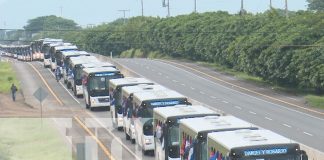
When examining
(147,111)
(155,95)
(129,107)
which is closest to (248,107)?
(129,107)

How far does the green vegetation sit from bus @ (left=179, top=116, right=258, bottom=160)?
33300 mm

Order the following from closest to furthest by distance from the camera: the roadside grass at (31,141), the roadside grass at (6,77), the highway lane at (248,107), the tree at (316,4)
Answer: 1. the roadside grass at (31,141)
2. the highway lane at (248,107)
3. the roadside grass at (6,77)
4. the tree at (316,4)

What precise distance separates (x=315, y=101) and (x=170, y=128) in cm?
3390

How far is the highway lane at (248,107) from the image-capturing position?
44975 mm

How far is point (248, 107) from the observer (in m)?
57.7

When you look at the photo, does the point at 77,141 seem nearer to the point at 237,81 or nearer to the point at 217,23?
the point at 237,81

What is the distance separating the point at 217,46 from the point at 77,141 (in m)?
58.4

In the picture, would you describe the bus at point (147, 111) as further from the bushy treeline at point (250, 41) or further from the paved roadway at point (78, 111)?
the bushy treeline at point (250, 41)

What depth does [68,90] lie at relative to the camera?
68.4 meters

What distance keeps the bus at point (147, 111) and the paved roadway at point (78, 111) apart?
0.74 m

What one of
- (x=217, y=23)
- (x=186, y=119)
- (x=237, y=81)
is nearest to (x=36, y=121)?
(x=186, y=119)

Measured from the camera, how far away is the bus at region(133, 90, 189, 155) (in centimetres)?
3350

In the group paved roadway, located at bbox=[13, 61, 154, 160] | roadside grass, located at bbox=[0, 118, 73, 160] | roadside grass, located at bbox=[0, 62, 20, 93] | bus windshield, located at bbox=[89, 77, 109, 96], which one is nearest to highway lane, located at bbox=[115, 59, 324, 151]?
bus windshield, located at bbox=[89, 77, 109, 96]

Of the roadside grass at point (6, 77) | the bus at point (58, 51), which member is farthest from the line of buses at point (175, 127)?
the bus at point (58, 51)
